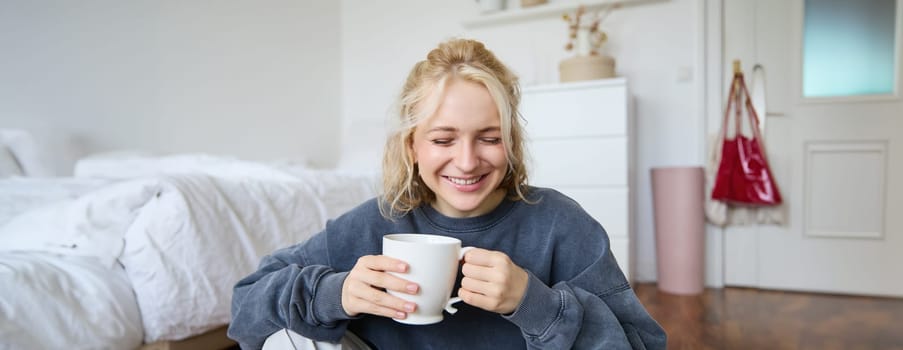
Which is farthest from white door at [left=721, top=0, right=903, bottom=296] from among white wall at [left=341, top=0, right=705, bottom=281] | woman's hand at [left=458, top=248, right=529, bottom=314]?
woman's hand at [left=458, top=248, right=529, bottom=314]

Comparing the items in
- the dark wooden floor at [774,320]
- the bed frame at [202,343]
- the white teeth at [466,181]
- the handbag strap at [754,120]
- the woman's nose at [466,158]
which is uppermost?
the handbag strap at [754,120]

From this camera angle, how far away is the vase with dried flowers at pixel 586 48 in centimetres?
260

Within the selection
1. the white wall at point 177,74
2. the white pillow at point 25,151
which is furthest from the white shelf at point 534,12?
the white pillow at point 25,151

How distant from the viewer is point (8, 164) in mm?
1873

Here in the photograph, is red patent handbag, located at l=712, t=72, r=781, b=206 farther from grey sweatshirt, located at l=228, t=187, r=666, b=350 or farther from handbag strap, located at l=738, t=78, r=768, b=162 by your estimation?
grey sweatshirt, located at l=228, t=187, r=666, b=350

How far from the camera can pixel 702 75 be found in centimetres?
270

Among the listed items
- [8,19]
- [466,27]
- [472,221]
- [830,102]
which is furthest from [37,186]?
[830,102]

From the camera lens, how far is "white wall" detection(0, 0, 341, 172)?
2.15 metres

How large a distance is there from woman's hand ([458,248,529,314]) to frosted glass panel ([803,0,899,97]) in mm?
2565

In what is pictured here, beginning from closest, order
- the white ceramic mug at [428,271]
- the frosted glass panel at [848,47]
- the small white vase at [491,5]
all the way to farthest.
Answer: the white ceramic mug at [428,271]
the frosted glass panel at [848,47]
the small white vase at [491,5]

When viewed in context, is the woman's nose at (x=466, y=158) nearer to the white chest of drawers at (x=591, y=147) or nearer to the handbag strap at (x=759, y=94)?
the white chest of drawers at (x=591, y=147)

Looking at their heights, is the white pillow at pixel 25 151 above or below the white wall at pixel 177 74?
below

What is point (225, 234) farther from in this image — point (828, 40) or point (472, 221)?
point (828, 40)

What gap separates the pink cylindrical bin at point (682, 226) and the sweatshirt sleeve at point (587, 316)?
6.47ft
